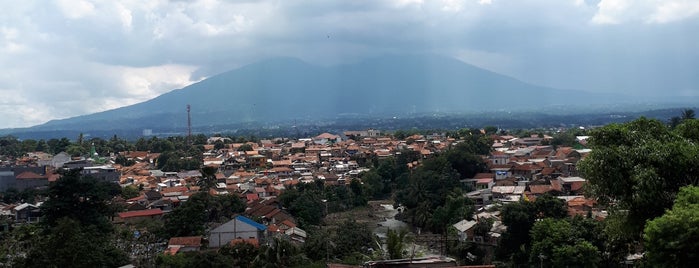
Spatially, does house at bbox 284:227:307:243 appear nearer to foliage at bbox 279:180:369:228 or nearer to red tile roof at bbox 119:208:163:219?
foliage at bbox 279:180:369:228

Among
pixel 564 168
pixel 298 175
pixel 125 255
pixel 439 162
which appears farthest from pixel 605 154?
pixel 298 175

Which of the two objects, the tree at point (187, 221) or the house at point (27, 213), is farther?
the house at point (27, 213)

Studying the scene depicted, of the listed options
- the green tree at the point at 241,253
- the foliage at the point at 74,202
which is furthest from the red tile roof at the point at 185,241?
the green tree at the point at 241,253

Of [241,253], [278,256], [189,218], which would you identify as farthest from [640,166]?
[189,218]

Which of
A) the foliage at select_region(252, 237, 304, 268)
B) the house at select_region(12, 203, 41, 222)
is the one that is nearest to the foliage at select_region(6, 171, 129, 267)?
the foliage at select_region(252, 237, 304, 268)

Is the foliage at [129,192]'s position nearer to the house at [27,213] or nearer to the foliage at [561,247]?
the house at [27,213]

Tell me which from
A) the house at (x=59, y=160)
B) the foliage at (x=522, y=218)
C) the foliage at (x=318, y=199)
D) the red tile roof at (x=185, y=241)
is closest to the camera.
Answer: the foliage at (x=522, y=218)
